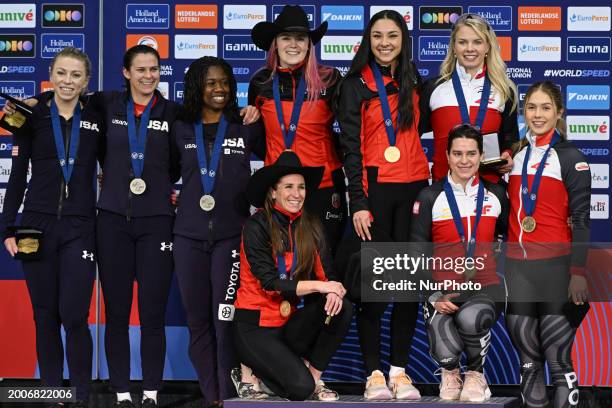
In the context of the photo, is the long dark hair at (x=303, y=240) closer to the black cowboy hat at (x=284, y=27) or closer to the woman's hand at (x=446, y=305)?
the woman's hand at (x=446, y=305)

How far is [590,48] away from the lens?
6.30 m

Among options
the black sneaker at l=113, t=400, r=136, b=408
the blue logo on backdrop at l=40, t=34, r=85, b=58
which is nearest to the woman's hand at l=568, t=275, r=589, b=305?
the black sneaker at l=113, t=400, r=136, b=408

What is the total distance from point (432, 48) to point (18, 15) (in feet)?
8.28

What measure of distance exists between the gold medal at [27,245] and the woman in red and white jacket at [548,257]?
88.7 inches

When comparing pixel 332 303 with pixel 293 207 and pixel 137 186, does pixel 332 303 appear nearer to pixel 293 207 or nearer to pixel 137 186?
pixel 293 207

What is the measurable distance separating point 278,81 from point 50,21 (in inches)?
74.1

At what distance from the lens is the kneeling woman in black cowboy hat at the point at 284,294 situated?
493 cm

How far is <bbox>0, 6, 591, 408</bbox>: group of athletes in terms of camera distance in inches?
192

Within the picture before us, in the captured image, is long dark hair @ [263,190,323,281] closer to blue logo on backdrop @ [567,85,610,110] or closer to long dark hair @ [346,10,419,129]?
long dark hair @ [346,10,419,129]

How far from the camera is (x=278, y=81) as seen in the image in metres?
5.30

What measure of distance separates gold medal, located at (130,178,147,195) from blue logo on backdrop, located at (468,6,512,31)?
2.34 m

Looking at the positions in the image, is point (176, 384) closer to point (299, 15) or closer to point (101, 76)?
point (101, 76)

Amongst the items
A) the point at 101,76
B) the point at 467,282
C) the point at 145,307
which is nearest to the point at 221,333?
the point at 145,307

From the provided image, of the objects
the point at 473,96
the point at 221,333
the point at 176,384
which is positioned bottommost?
the point at 176,384
